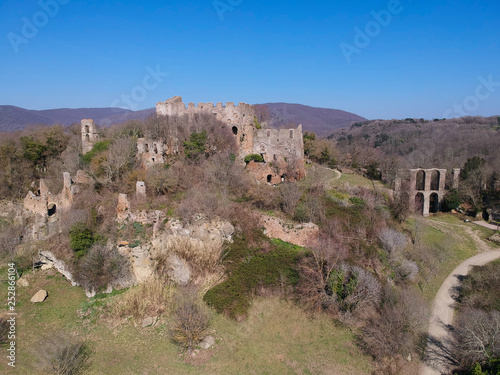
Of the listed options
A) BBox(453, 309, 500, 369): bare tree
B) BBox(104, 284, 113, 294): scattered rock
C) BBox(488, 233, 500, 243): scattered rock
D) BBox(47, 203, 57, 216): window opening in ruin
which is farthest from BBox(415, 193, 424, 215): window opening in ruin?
BBox(47, 203, 57, 216): window opening in ruin

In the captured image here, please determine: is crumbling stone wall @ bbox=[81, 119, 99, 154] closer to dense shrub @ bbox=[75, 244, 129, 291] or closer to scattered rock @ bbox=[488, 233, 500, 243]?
dense shrub @ bbox=[75, 244, 129, 291]

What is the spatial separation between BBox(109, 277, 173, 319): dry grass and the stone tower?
678 inches

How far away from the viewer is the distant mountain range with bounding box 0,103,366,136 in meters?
44.8

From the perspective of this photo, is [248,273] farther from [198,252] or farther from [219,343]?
[219,343]

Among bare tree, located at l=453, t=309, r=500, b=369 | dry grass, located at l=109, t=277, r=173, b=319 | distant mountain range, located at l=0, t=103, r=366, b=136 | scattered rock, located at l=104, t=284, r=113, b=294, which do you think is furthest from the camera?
distant mountain range, located at l=0, t=103, r=366, b=136

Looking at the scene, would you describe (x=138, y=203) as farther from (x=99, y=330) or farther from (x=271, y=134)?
(x=271, y=134)

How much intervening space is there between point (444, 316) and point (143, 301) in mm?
14871

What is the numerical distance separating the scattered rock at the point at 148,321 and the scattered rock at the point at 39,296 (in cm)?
606

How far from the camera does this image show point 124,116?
1651 inches

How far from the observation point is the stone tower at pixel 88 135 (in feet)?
98.7

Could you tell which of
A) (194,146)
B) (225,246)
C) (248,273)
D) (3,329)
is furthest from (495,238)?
(3,329)

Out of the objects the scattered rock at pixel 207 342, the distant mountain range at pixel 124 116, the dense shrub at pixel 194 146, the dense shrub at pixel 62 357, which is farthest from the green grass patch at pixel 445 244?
the distant mountain range at pixel 124 116

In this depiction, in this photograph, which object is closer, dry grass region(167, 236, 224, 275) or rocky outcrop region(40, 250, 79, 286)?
dry grass region(167, 236, 224, 275)

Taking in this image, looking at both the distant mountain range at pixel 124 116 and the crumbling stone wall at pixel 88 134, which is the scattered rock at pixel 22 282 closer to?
the crumbling stone wall at pixel 88 134
